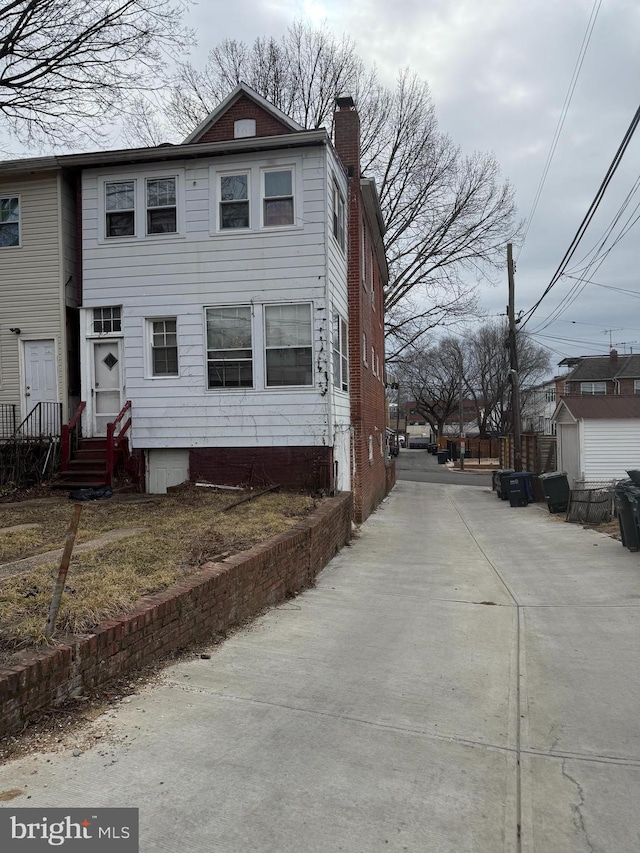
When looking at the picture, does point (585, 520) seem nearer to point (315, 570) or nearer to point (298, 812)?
point (315, 570)

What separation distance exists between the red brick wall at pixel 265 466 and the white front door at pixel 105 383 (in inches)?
79.8

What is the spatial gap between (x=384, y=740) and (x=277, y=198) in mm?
11037

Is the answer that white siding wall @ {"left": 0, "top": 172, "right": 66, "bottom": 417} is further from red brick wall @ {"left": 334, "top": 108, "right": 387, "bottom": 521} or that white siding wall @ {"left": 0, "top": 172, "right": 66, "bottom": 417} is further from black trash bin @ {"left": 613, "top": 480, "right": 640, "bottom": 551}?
black trash bin @ {"left": 613, "top": 480, "right": 640, "bottom": 551}

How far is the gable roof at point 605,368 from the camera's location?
195 feet

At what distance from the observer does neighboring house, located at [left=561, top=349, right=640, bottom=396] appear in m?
59.2

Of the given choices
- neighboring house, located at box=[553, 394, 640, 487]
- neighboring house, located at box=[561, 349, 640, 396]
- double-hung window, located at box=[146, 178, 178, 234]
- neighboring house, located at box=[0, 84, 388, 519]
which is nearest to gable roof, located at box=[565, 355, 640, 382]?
neighboring house, located at box=[561, 349, 640, 396]

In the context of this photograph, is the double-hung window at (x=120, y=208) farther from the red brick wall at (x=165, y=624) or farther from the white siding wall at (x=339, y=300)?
the red brick wall at (x=165, y=624)

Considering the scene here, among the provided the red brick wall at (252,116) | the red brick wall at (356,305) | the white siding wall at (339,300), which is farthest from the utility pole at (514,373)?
the red brick wall at (252,116)

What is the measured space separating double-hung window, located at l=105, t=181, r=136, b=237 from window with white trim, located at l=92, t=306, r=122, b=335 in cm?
155

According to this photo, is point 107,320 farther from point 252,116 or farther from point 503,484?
point 503,484

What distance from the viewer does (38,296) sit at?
14.0 metres

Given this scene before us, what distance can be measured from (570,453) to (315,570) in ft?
48.9

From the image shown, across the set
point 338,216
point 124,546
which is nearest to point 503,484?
point 338,216

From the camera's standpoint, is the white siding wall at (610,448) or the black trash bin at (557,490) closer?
the black trash bin at (557,490)
